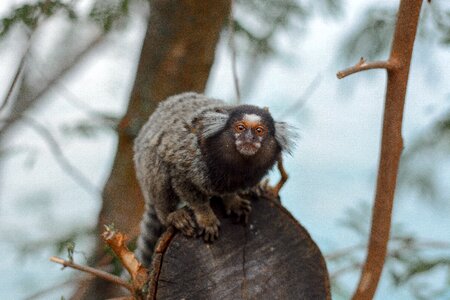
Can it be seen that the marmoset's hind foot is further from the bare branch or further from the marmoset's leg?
the bare branch

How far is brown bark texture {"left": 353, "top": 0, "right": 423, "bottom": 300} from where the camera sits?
112 inches

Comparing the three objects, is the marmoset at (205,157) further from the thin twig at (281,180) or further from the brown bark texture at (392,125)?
the brown bark texture at (392,125)

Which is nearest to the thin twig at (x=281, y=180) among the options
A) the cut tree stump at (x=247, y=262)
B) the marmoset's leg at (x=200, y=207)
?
the cut tree stump at (x=247, y=262)

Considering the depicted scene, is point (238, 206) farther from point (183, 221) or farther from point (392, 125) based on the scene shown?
point (392, 125)

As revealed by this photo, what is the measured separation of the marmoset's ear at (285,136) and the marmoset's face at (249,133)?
0.51 feet

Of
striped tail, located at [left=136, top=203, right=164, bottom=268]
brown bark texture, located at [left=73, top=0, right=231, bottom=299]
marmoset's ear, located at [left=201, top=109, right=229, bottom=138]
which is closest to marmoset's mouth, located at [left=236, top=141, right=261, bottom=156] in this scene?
marmoset's ear, located at [left=201, top=109, right=229, bottom=138]

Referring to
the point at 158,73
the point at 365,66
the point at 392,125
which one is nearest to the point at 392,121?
the point at 392,125

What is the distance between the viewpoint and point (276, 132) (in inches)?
102

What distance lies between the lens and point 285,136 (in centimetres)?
265

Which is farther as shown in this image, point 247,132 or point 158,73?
point 158,73

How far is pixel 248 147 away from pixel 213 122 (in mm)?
224

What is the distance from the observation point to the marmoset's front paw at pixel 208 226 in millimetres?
2629

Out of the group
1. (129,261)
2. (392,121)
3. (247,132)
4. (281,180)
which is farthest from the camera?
(281,180)

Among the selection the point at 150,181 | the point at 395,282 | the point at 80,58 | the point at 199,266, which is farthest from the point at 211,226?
the point at 80,58
